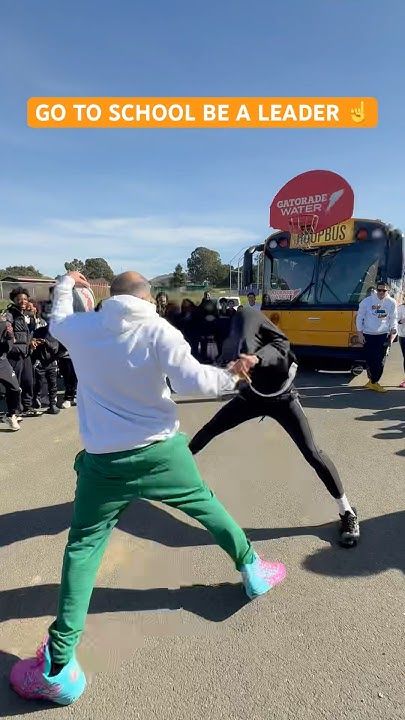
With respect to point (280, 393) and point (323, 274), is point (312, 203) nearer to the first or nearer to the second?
point (323, 274)

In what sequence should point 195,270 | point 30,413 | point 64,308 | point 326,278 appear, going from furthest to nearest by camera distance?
1. point 195,270
2. point 326,278
3. point 30,413
4. point 64,308

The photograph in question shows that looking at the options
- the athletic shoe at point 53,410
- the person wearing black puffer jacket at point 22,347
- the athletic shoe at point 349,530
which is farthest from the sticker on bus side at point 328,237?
the athletic shoe at point 349,530

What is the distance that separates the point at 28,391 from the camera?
6.47 meters

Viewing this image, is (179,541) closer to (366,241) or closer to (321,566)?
(321,566)

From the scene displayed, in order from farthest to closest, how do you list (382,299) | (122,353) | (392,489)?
(382,299) → (392,489) → (122,353)

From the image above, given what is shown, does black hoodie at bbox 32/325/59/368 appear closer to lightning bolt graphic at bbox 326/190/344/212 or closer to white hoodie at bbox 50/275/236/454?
white hoodie at bbox 50/275/236/454

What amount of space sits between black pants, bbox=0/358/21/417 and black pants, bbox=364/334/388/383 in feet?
17.5

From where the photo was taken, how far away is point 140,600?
2.46 m

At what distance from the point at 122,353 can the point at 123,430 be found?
0.34m

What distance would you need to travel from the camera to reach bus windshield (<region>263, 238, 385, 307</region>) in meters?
7.93

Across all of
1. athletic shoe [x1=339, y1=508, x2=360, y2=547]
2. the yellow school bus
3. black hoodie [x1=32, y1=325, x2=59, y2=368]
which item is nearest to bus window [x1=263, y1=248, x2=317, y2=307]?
the yellow school bus

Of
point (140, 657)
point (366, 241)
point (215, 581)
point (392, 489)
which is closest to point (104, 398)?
point (140, 657)

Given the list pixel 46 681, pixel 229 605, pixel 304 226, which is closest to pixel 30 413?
pixel 229 605

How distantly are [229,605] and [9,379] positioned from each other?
4255 millimetres
